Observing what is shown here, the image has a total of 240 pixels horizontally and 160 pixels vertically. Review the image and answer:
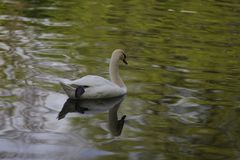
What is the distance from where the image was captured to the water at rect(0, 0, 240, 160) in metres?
7.36

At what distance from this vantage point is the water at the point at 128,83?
736cm

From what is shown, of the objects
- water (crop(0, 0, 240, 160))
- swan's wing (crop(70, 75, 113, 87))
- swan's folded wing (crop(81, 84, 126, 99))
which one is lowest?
water (crop(0, 0, 240, 160))

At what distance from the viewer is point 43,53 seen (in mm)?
12180

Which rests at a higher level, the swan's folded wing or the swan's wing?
the swan's wing

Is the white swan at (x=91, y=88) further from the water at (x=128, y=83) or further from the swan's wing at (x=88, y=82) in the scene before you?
the water at (x=128, y=83)

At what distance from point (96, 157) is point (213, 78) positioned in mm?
4720

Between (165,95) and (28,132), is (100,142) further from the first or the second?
(165,95)

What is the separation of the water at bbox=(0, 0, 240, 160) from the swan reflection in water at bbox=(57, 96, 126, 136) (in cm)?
6

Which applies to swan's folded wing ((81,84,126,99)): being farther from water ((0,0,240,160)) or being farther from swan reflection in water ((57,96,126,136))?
water ((0,0,240,160))

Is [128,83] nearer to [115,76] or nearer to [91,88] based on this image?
[115,76]

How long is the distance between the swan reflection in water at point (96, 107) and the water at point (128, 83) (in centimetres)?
6

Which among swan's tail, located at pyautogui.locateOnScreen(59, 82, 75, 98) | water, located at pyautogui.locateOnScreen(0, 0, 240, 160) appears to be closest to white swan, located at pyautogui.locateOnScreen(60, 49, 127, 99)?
swan's tail, located at pyautogui.locateOnScreen(59, 82, 75, 98)

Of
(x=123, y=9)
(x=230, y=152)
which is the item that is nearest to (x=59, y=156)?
(x=230, y=152)

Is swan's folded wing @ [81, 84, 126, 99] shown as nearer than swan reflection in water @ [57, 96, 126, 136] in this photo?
No
